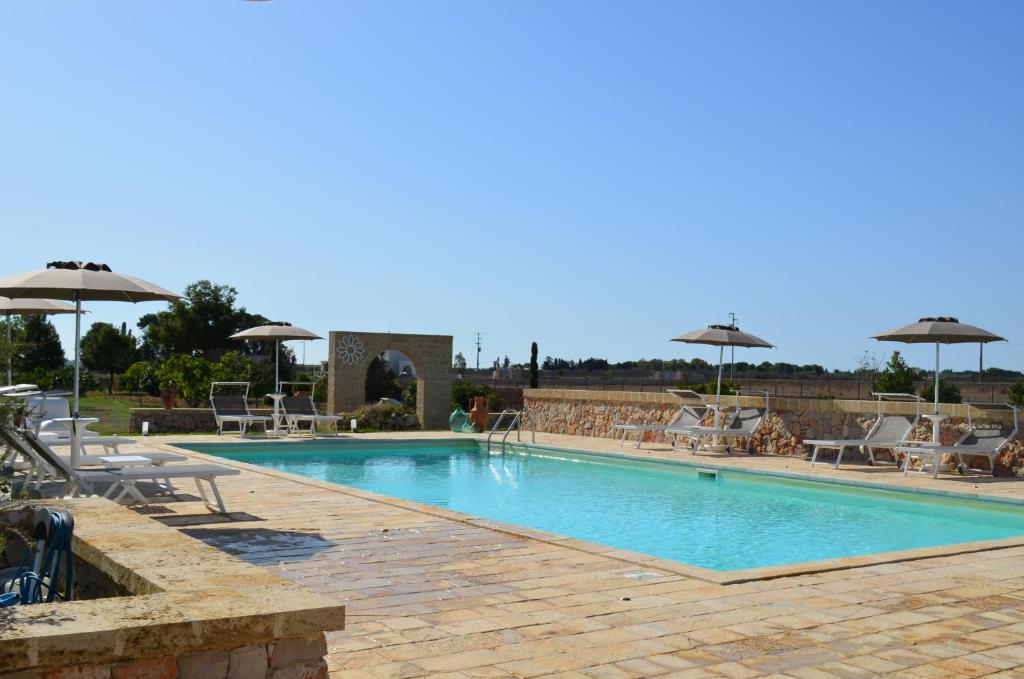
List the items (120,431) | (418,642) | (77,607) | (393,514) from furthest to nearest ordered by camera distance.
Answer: (120,431), (393,514), (418,642), (77,607)

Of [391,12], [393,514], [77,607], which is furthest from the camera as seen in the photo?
[391,12]

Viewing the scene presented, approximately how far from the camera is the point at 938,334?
12.3 metres

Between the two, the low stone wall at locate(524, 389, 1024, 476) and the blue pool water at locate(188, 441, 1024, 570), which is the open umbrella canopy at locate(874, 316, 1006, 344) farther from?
the blue pool water at locate(188, 441, 1024, 570)

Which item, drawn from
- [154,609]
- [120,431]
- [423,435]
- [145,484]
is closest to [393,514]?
[145,484]

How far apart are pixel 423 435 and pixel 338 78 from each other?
7.26 meters

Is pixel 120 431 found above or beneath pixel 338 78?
beneath

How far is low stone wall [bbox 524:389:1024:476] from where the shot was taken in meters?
12.3

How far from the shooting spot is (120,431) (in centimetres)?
1712

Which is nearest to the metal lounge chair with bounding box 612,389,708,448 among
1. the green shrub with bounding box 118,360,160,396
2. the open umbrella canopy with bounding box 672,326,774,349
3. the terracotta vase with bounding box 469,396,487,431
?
the open umbrella canopy with bounding box 672,326,774,349

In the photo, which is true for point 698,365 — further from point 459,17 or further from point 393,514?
point 393,514

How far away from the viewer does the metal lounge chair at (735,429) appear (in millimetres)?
14367

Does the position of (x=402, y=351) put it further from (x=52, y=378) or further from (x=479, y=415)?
(x=52, y=378)

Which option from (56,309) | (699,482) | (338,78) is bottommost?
(699,482)

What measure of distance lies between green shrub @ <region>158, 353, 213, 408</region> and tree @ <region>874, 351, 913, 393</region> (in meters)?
18.5
